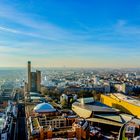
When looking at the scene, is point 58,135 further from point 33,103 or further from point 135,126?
point 33,103

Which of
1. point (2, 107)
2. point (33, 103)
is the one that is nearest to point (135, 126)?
point (33, 103)

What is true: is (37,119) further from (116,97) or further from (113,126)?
(116,97)

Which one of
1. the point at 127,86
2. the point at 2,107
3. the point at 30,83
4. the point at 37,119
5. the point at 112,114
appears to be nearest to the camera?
the point at 37,119

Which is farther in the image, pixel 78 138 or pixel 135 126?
pixel 135 126

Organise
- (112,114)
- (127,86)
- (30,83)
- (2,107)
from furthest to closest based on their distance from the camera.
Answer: (127,86)
(30,83)
(2,107)
(112,114)

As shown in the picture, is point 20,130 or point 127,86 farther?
point 127,86

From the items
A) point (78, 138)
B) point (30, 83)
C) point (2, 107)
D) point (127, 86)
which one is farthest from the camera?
point (127, 86)

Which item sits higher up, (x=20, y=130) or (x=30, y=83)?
(x=30, y=83)

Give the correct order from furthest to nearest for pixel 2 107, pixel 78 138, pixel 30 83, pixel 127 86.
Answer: pixel 127 86 < pixel 30 83 < pixel 2 107 < pixel 78 138

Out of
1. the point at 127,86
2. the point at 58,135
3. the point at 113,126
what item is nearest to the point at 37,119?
the point at 58,135
